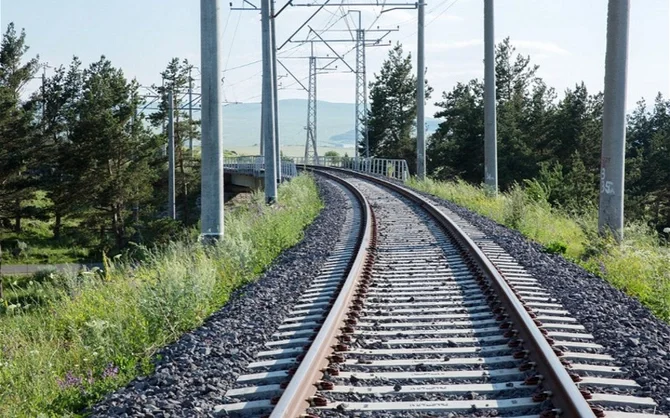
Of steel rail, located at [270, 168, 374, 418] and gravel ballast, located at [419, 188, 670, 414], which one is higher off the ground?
steel rail, located at [270, 168, 374, 418]

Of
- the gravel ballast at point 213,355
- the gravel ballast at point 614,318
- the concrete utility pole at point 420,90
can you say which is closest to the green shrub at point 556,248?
the gravel ballast at point 614,318

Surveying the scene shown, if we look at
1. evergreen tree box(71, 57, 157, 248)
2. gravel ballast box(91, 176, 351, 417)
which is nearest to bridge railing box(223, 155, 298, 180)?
evergreen tree box(71, 57, 157, 248)

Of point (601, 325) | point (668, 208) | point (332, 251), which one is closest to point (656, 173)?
point (668, 208)

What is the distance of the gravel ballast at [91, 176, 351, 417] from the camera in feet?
17.3

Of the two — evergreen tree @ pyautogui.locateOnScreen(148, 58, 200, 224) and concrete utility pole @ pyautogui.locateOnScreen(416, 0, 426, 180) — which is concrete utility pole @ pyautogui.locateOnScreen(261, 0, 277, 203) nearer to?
concrete utility pole @ pyautogui.locateOnScreen(416, 0, 426, 180)

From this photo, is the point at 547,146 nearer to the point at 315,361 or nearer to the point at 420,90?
the point at 420,90

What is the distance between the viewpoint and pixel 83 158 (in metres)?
60.0

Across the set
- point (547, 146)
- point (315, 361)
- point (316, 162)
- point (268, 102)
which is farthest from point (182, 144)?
point (315, 361)

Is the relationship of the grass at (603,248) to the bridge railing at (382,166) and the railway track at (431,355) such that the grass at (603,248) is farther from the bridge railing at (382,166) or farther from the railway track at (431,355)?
the bridge railing at (382,166)

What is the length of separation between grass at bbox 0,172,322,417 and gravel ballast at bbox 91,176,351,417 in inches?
10.4

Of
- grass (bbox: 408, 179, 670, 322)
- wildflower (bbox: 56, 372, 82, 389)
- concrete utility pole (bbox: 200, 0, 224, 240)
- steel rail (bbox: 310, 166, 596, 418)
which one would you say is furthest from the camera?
concrete utility pole (bbox: 200, 0, 224, 240)

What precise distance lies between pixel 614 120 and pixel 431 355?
801cm

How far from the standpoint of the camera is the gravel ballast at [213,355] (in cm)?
527

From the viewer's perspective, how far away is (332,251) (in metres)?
12.8
